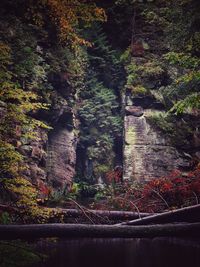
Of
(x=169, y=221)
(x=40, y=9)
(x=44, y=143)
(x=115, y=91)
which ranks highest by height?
(x=40, y=9)

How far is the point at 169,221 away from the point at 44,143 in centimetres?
709

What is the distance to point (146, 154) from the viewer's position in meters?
15.2

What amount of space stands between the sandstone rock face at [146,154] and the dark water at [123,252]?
4664 millimetres

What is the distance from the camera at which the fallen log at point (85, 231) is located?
6.48 metres

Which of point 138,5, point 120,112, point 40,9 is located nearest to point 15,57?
point 40,9

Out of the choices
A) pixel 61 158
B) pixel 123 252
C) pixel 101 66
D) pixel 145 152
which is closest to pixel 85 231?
pixel 123 252

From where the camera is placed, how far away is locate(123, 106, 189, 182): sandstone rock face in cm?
1477

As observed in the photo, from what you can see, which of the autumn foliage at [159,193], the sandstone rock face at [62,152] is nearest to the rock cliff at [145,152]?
the autumn foliage at [159,193]

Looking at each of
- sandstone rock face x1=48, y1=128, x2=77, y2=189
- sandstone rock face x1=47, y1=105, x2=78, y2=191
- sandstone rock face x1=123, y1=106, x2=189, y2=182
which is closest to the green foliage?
sandstone rock face x1=47, y1=105, x2=78, y2=191

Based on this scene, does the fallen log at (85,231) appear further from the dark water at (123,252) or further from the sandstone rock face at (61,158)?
the sandstone rock face at (61,158)

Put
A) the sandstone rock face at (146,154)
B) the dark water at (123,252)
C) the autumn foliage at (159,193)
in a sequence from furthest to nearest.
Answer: the sandstone rock face at (146,154) → the autumn foliage at (159,193) → the dark water at (123,252)

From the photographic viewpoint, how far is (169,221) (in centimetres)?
842

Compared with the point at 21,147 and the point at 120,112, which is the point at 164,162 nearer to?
the point at 120,112

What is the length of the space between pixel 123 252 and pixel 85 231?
2342 mm
